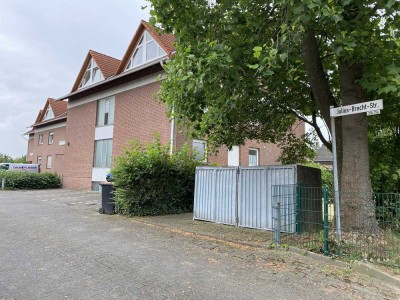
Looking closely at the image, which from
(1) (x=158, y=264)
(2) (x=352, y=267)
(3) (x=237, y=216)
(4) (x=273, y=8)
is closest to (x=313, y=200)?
(2) (x=352, y=267)

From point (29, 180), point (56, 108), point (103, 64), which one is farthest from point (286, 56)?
point (56, 108)

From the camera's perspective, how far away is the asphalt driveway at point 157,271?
4.30 meters

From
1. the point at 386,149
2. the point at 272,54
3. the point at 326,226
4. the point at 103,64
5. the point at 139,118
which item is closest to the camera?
the point at 272,54

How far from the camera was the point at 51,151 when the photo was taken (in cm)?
3030

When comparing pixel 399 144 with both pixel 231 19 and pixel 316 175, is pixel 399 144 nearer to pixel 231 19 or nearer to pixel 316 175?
pixel 316 175

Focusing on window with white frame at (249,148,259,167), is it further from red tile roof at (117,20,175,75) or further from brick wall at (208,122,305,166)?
red tile roof at (117,20,175,75)

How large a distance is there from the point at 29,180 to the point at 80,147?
14.3 ft

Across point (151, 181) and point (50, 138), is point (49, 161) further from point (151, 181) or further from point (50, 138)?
point (151, 181)

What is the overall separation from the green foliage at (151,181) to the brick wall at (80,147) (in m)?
11.7

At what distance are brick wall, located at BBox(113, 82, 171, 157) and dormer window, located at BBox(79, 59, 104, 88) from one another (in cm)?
274

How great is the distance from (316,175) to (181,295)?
5.62 meters

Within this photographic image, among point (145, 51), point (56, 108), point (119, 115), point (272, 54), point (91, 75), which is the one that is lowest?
point (272, 54)

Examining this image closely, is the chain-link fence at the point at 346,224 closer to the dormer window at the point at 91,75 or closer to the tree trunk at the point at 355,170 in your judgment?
the tree trunk at the point at 355,170

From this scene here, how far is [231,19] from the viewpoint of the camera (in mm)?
6992
